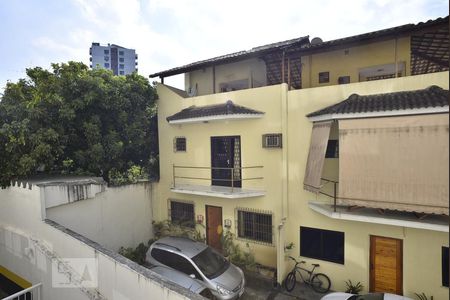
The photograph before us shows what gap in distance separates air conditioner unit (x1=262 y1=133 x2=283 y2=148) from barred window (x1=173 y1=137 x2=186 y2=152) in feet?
14.2

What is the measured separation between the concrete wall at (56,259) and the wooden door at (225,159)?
19.5ft

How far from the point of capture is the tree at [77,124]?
388 inches

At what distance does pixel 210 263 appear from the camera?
9.03m

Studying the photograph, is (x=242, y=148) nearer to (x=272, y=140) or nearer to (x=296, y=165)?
(x=272, y=140)

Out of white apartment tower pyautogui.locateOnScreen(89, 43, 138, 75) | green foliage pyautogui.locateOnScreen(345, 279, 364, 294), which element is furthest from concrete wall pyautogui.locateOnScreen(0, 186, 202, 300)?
white apartment tower pyautogui.locateOnScreen(89, 43, 138, 75)

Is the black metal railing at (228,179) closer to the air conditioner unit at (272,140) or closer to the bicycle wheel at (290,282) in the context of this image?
the air conditioner unit at (272,140)

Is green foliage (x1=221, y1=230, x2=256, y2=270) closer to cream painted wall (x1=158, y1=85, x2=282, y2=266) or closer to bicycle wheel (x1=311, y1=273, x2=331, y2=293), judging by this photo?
cream painted wall (x1=158, y1=85, x2=282, y2=266)

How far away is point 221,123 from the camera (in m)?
11.8

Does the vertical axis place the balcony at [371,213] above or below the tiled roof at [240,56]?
below

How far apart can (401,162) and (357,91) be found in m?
3.04

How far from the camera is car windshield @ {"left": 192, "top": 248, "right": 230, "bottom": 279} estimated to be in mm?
8625

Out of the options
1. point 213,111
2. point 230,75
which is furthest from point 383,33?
point 230,75

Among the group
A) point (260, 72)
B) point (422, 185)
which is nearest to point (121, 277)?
point (422, 185)

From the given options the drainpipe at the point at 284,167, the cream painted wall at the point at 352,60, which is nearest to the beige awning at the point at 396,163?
the drainpipe at the point at 284,167
